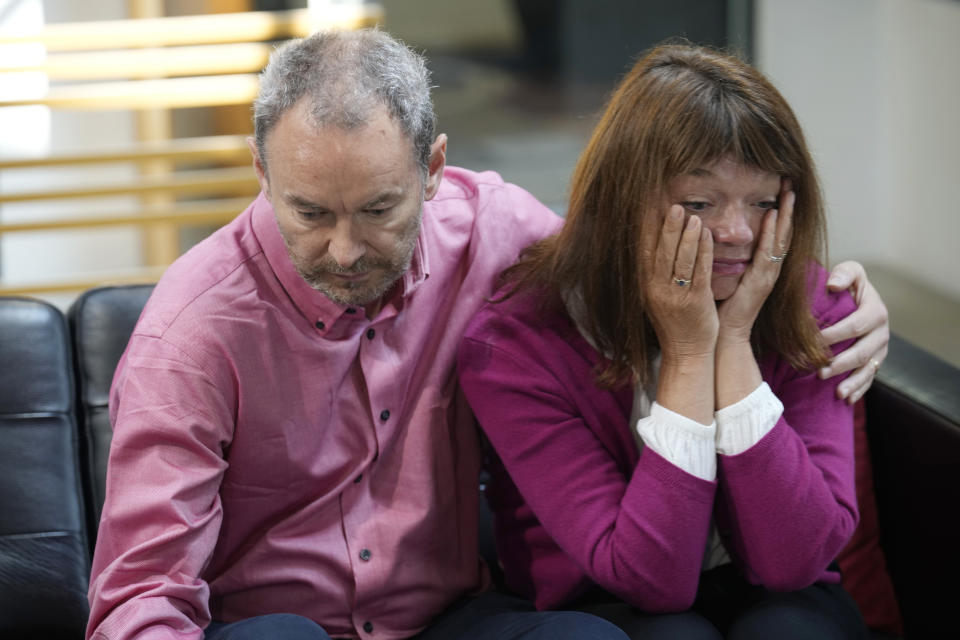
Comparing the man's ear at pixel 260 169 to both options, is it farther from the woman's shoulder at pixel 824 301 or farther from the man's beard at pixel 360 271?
the woman's shoulder at pixel 824 301

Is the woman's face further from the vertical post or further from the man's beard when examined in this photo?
the vertical post

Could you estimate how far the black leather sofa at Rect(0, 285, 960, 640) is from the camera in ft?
6.67

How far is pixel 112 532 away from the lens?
1654 mm

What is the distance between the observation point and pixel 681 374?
70.9 inches

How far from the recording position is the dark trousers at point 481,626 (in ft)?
5.57

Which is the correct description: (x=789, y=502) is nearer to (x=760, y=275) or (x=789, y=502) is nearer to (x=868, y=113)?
(x=760, y=275)

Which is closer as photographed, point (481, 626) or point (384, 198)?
point (384, 198)

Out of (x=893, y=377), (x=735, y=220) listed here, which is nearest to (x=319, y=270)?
(x=735, y=220)

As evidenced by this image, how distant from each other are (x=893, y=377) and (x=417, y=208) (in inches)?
37.7

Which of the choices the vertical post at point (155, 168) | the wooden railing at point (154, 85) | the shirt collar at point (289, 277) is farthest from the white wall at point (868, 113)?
the shirt collar at point (289, 277)

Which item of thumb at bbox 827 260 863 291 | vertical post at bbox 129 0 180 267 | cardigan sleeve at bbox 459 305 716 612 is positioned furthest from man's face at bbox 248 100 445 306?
vertical post at bbox 129 0 180 267

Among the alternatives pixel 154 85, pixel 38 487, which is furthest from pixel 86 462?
pixel 154 85

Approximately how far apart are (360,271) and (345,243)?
5 cm

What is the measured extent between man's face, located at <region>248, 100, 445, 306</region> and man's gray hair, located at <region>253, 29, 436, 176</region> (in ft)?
0.05
